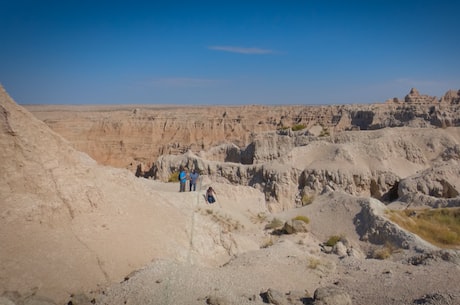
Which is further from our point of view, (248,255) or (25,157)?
(248,255)

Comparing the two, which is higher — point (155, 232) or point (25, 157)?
point (25, 157)

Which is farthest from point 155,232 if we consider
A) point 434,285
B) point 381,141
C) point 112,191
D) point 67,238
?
point 381,141

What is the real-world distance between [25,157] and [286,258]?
5.50 metres

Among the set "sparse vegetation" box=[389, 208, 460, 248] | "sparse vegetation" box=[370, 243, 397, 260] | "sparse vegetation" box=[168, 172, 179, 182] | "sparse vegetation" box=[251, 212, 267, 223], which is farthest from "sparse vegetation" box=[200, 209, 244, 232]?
"sparse vegetation" box=[168, 172, 179, 182]

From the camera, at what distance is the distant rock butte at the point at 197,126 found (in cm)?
4291

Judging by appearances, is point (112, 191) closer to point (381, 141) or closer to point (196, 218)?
point (196, 218)

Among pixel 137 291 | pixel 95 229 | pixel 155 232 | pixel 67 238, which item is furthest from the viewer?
pixel 155 232

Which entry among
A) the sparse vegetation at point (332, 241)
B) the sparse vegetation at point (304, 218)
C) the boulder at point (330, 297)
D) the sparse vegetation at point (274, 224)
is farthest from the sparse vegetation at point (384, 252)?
the boulder at point (330, 297)

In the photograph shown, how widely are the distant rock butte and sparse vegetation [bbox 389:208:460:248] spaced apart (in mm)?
21563

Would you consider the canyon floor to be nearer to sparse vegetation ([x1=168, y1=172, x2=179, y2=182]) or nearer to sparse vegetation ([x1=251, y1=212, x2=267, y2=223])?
sparse vegetation ([x1=251, y1=212, x2=267, y2=223])

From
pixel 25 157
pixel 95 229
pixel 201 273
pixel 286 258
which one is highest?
pixel 25 157

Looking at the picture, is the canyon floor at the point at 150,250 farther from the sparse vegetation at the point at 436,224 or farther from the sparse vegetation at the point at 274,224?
the sparse vegetation at the point at 436,224

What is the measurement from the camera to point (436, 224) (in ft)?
42.7

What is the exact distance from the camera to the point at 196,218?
927 centimetres
